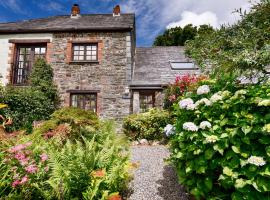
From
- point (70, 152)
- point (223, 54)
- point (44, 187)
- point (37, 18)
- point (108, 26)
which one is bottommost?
point (44, 187)

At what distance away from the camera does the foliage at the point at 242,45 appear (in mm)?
4922

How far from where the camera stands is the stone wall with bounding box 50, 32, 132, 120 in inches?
549

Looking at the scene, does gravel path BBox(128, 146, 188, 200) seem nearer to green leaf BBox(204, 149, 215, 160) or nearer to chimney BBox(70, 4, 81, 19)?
green leaf BBox(204, 149, 215, 160)

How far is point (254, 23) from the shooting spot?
218 inches

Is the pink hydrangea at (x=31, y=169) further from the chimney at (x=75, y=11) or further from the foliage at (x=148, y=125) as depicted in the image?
the chimney at (x=75, y=11)

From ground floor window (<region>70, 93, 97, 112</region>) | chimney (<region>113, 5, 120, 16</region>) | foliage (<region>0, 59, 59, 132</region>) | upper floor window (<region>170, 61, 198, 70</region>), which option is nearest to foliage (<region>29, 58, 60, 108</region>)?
foliage (<region>0, 59, 59, 132</region>)

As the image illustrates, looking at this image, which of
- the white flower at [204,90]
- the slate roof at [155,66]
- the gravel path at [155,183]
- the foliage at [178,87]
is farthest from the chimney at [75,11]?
the white flower at [204,90]

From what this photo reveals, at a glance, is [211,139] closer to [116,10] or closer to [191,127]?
[191,127]

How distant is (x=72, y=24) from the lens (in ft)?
50.3

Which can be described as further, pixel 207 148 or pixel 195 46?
pixel 195 46

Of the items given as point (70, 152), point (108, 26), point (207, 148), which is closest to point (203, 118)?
point (207, 148)

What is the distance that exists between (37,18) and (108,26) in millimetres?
Answer: 5695

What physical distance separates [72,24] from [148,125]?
806 cm

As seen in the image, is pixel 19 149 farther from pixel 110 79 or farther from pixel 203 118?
pixel 110 79
